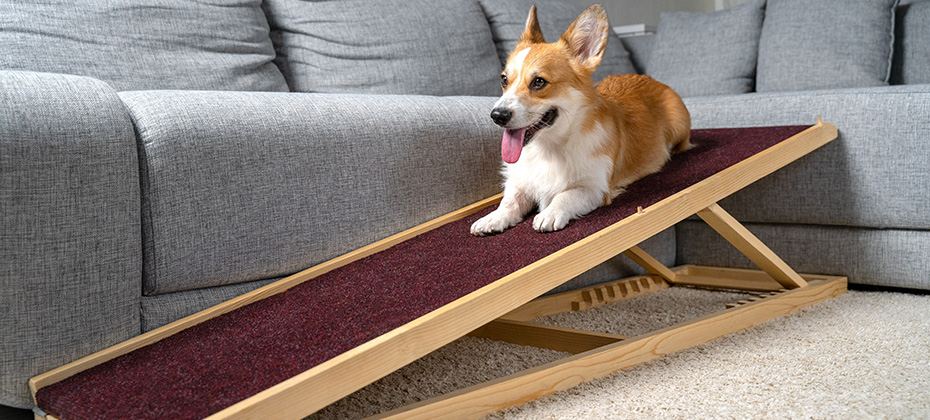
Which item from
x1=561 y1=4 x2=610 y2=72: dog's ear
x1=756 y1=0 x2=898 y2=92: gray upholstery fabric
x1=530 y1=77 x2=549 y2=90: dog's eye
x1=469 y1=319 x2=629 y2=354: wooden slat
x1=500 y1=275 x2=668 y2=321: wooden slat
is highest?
x1=561 y1=4 x2=610 y2=72: dog's ear

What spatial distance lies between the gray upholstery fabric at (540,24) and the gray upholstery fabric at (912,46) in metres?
1.15

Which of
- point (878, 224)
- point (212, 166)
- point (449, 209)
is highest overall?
point (212, 166)

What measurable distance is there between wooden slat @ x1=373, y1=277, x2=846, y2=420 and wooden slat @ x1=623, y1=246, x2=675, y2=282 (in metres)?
0.50

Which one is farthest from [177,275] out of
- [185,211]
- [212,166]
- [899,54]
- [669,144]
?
[899,54]

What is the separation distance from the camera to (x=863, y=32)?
2.71 metres

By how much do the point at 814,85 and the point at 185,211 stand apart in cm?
250

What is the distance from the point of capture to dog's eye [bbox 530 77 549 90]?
1.56 m

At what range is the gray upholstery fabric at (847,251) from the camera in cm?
202

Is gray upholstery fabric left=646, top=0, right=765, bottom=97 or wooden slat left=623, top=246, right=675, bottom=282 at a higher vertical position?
gray upholstery fabric left=646, top=0, right=765, bottom=97

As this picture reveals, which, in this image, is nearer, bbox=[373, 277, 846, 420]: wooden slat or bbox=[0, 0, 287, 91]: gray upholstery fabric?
bbox=[373, 277, 846, 420]: wooden slat

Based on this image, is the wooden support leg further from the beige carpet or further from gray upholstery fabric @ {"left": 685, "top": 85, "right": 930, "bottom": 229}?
gray upholstery fabric @ {"left": 685, "top": 85, "right": 930, "bottom": 229}

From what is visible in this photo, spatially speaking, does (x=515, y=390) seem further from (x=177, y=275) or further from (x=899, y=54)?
(x=899, y=54)

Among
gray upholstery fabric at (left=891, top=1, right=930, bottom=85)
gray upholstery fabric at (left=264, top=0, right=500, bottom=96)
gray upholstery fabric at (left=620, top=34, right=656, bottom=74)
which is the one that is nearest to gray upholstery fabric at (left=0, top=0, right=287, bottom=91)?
gray upholstery fabric at (left=264, top=0, right=500, bottom=96)

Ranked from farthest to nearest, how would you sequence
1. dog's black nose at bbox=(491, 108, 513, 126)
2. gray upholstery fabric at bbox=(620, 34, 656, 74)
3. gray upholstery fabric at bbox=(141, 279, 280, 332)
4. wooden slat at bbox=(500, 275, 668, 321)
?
gray upholstery fabric at bbox=(620, 34, 656, 74), wooden slat at bbox=(500, 275, 668, 321), dog's black nose at bbox=(491, 108, 513, 126), gray upholstery fabric at bbox=(141, 279, 280, 332)
